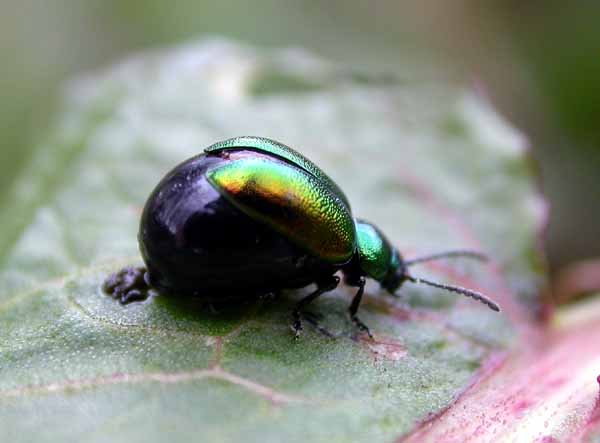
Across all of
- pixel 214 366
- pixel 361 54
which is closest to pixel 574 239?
pixel 361 54

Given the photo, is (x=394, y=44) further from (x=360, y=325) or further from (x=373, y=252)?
(x=360, y=325)

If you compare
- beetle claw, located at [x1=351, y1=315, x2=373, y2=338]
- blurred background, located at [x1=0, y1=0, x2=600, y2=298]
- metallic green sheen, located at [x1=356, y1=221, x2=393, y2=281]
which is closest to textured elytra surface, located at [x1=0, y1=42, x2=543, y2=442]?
beetle claw, located at [x1=351, y1=315, x2=373, y2=338]

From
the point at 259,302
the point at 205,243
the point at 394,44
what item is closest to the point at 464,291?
the point at 259,302

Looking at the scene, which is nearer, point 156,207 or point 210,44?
point 156,207

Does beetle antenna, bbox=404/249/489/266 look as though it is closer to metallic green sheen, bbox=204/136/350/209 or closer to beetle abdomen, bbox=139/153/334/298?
metallic green sheen, bbox=204/136/350/209

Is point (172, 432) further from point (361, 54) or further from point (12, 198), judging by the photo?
point (361, 54)

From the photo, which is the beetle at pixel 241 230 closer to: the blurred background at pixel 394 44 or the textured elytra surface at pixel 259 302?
the textured elytra surface at pixel 259 302

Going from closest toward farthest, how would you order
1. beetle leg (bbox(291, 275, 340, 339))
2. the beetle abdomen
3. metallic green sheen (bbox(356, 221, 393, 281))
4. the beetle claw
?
the beetle abdomen → beetle leg (bbox(291, 275, 340, 339)) → the beetle claw → metallic green sheen (bbox(356, 221, 393, 281))

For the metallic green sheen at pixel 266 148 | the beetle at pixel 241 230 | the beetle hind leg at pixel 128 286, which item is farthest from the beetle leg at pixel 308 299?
the beetle hind leg at pixel 128 286
